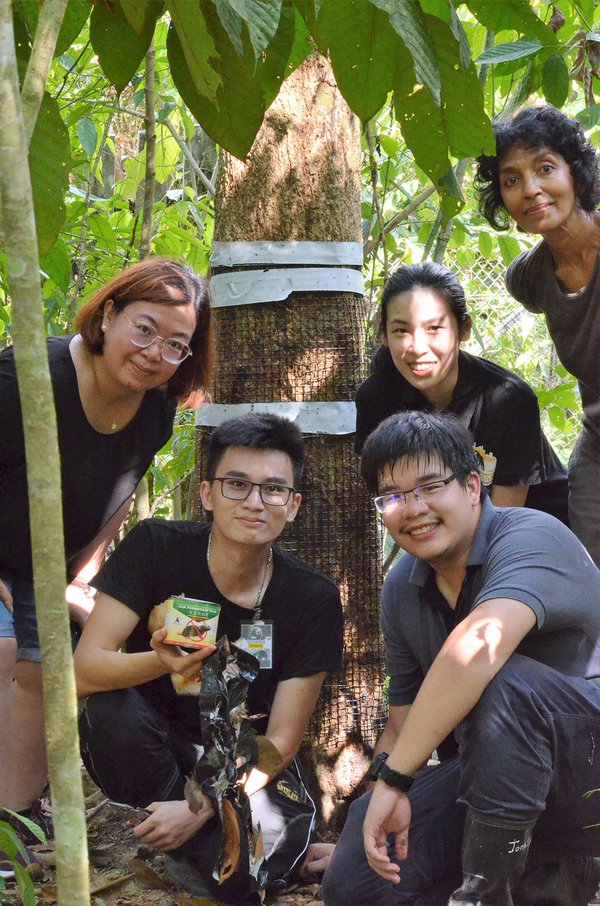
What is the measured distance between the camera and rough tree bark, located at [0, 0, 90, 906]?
0.93 m

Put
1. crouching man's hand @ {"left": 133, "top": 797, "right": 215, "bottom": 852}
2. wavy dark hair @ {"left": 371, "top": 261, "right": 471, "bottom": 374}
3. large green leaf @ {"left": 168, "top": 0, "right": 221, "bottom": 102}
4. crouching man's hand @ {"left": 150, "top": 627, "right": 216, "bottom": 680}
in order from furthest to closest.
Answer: wavy dark hair @ {"left": 371, "top": 261, "right": 471, "bottom": 374}
crouching man's hand @ {"left": 133, "top": 797, "right": 215, "bottom": 852}
crouching man's hand @ {"left": 150, "top": 627, "right": 216, "bottom": 680}
large green leaf @ {"left": 168, "top": 0, "right": 221, "bottom": 102}

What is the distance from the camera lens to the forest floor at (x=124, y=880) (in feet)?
8.48

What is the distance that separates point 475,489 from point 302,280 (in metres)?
0.85

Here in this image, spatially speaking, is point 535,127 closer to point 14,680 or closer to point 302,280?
point 302,280

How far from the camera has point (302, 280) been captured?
296cm

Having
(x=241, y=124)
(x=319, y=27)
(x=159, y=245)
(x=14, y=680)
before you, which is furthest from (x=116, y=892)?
(x=159, y=245)

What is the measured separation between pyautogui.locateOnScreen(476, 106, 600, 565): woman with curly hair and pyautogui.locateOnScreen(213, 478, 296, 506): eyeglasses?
887 millimetres

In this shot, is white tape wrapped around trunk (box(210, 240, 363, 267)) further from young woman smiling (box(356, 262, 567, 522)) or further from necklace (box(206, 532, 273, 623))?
necklace (box(206, 532, 273, 623))

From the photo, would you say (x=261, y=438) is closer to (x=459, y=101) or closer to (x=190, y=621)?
(x=190, y=621)

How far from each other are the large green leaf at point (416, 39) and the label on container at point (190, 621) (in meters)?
1.40

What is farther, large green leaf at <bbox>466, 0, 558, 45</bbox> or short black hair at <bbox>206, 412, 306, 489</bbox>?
short black hair at <bbox>206, 412, 306, 489</bbox>

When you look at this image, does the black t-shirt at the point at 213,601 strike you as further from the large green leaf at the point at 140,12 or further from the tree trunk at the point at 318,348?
the large green leaf at the point at 140,12

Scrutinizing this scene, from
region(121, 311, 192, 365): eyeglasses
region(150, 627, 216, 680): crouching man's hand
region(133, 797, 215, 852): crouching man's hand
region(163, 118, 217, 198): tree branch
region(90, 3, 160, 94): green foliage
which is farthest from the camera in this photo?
region(163, 118, 217, 198): tree branch

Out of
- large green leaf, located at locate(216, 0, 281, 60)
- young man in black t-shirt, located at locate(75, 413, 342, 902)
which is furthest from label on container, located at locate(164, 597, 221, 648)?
large green leaf, located at locate(216, 0, 281, 60)
